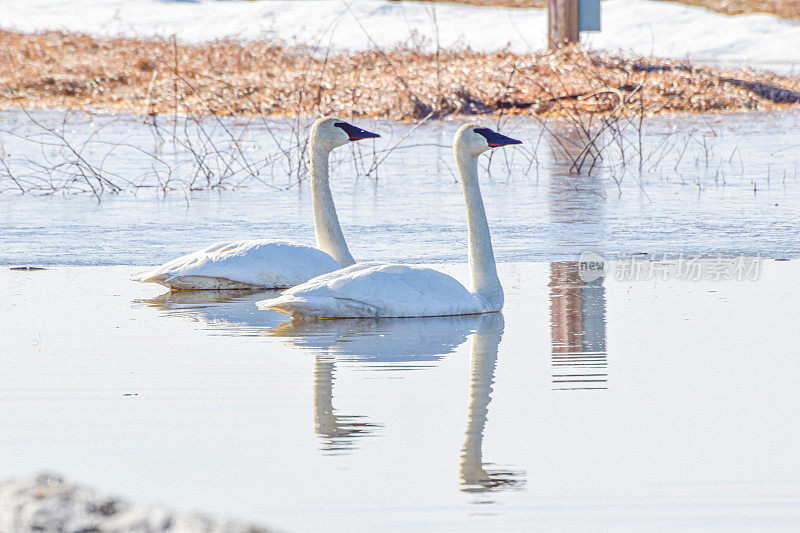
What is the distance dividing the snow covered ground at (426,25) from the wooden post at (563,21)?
0.76m

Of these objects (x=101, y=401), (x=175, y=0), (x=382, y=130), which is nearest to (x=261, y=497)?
(x=101, y=401)

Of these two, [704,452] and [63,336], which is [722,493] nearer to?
[704,452]

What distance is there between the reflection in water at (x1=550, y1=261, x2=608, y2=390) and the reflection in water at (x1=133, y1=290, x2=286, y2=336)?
1.43 metres

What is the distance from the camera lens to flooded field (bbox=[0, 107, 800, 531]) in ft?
12.1

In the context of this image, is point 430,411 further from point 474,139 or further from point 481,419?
point 474,139

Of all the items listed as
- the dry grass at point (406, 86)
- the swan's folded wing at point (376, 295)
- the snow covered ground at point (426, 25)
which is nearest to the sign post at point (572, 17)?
the snow covered ground at point (426, 25)

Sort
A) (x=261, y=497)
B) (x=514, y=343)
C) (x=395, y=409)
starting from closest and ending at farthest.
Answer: (x=261, y=497)
(x=395, y=409)
(x=514, y=343)

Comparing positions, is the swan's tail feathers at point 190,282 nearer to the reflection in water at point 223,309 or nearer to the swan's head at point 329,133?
the reflection in water at point 223,309

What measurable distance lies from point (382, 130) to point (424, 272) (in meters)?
11.1

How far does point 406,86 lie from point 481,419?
1324 centimetres

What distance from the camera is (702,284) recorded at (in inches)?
295

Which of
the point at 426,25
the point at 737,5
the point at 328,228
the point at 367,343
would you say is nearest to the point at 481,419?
the point at 367,343

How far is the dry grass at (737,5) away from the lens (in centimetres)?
3975

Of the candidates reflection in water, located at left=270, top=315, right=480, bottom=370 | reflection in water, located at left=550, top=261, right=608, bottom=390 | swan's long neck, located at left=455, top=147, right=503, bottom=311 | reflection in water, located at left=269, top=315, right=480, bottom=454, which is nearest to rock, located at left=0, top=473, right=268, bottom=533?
reflection in water, located at left=269, top=315, right=480, bottom=454
